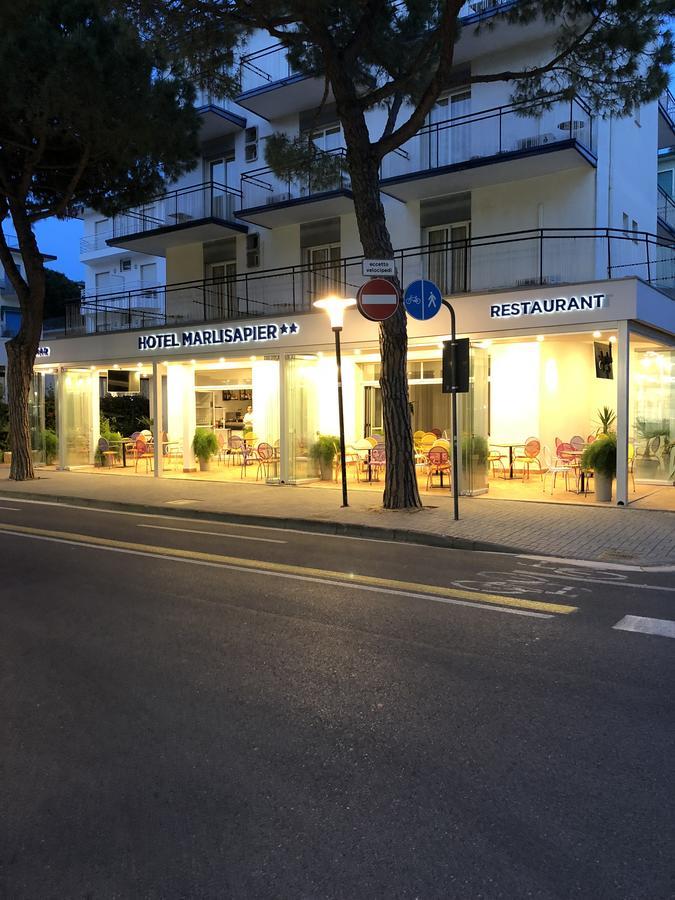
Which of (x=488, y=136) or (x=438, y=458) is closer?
(x=438, y=458)

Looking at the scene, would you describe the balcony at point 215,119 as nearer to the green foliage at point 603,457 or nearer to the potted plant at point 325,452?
the potted plant at point 325,452

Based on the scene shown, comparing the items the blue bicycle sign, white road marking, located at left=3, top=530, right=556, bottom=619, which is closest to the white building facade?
the blue bicycle sign

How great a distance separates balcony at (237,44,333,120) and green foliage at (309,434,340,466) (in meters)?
8.95

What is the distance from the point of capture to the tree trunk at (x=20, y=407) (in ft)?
59.8

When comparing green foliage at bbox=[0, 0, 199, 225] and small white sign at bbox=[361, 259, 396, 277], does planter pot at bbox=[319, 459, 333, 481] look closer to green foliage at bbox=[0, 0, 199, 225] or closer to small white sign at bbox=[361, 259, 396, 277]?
small white sign at bbox=[361, 259, 396, 277]

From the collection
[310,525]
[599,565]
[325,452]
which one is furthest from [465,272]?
[599,565]

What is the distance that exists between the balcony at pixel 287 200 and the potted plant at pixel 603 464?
8.27 metres

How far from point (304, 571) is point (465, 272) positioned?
11.1 metres

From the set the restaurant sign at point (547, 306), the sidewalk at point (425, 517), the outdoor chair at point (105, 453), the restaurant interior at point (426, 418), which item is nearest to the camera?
the sidewalk at point (425, 517)

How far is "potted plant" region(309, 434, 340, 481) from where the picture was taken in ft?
54.9

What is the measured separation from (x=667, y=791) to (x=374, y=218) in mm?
9942

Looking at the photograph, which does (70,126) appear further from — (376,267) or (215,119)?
(376,267)

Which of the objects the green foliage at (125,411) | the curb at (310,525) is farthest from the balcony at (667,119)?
the green foliage at (125,411)

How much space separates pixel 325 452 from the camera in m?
16.7
